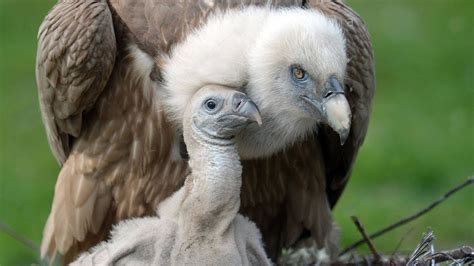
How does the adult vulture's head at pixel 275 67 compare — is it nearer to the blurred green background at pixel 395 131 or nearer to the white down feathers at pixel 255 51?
the white down feathers at pixel 255 51

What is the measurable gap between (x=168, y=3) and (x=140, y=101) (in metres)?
0.51

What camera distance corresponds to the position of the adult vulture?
6.58 m

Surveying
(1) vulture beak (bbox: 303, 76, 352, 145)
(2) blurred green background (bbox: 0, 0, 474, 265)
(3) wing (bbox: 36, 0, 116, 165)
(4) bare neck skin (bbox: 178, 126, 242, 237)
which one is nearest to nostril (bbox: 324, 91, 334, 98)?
Answer: (1) vulture beak (bbox: 303, 76, 352, 145)

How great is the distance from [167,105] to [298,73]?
74 centimetres

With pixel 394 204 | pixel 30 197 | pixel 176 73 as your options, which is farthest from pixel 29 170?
pixel 176 73

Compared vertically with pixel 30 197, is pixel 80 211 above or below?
above

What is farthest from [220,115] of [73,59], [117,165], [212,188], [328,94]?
[117,165]

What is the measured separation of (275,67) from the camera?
655 centimetres

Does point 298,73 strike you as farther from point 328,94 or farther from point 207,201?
point 207,201

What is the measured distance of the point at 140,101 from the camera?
7.38 meters

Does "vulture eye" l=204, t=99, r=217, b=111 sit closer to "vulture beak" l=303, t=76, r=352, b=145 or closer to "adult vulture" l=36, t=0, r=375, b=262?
"adult vulture" l=36, t=0, r=375, b=262

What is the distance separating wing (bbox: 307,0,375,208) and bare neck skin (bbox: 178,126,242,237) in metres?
1.08

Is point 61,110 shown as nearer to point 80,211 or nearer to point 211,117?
point 80,211

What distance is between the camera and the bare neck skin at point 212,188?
641 centimetres
